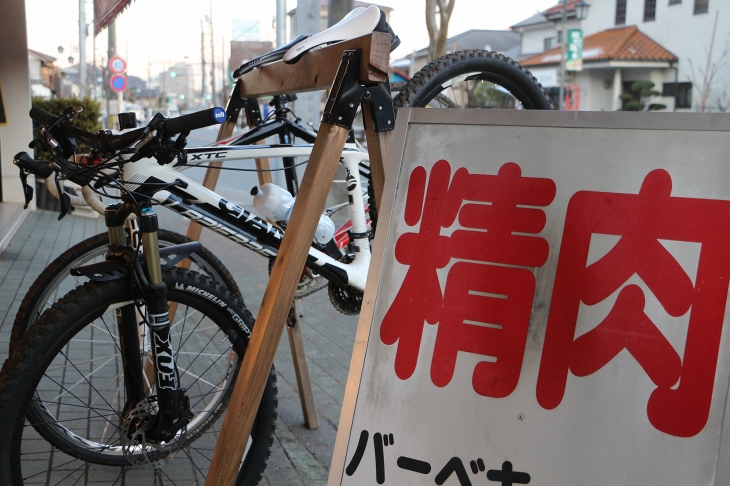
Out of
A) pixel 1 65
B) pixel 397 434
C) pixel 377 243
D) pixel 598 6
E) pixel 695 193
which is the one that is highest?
pixel 598 6

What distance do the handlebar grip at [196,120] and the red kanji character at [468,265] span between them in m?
0.67

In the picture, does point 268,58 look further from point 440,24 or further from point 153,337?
point 440,24

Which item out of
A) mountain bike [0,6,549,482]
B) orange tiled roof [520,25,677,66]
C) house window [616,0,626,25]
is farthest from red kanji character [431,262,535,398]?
house window [616,0,626,25]

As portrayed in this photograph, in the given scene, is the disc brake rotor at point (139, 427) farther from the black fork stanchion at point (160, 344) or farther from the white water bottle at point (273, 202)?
the white water bottle at point (273, 202)

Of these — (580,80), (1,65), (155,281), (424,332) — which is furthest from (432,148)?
(580,80)

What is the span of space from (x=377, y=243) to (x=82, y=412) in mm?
2285

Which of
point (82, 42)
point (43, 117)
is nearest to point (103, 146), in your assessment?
point (43, 117)

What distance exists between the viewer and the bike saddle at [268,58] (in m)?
3.05

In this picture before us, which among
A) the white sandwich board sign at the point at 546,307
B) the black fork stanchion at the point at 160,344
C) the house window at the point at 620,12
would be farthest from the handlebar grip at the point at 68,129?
the house window at the point at 620,12

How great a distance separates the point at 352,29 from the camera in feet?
8.21

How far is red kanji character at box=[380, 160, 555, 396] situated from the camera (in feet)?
6.00

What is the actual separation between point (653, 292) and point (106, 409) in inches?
88.3

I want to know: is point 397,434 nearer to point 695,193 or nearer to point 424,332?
point 424,332

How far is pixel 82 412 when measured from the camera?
3.66 meters
